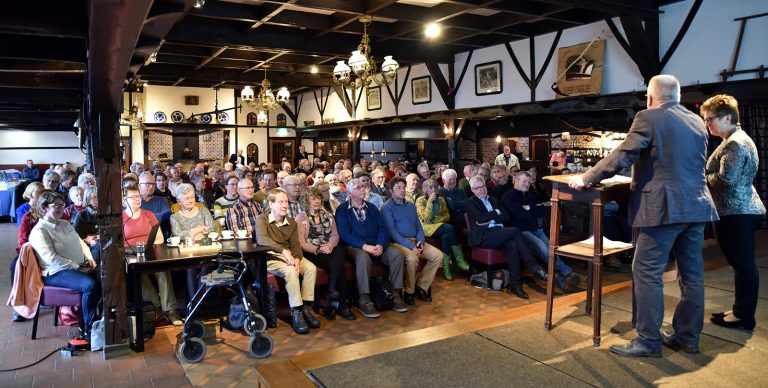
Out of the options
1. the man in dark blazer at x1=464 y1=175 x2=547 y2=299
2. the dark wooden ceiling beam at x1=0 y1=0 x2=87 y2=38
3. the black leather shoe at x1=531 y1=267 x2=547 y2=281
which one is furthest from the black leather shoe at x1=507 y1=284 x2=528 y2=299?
the dark wooden ceiling beam at x1=0 y1=0 x2=87 y2=38

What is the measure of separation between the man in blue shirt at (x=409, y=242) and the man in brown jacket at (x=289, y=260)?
0.96 meters

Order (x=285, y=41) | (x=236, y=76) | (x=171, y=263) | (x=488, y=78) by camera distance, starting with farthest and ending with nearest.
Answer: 1. (x=236, y=76)
2. (x=488, y=78)
3. (x=285, y=41)
4. (x=171, y=263)

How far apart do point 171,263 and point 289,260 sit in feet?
3.16

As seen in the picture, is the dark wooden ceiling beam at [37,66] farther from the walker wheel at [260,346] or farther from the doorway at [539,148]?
the doorway at [539,148]

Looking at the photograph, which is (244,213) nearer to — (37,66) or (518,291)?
(37,66)

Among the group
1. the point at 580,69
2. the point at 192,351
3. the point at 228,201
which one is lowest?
the point at 192,351

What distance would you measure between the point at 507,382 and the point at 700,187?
129 centimetres

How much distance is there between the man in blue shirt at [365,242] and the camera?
4895 mm

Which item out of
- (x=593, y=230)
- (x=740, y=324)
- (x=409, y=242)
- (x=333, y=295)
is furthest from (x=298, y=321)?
(x=740, y=324)

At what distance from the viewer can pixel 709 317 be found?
3.31 metres

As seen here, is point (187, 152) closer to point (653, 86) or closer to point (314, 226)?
point (314, 226)

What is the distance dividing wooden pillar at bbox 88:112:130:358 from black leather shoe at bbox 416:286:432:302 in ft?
8.48

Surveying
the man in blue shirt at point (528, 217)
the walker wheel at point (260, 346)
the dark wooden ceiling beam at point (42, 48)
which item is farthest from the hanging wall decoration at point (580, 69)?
the dark wooden ceiling beam at point (42, 48)

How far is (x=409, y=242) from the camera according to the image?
5.29 metres
